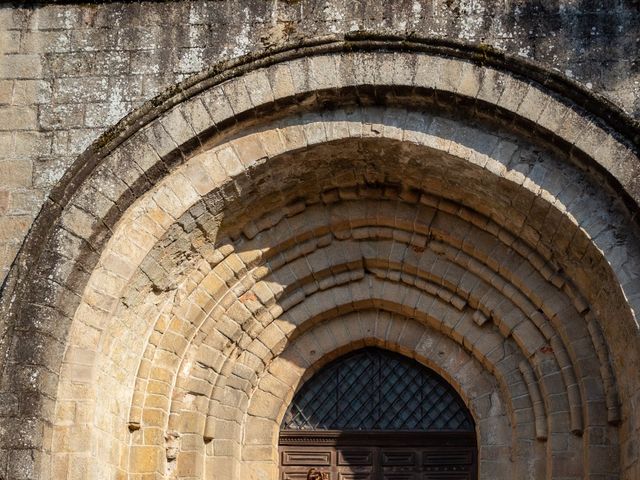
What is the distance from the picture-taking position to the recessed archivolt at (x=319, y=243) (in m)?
8.52

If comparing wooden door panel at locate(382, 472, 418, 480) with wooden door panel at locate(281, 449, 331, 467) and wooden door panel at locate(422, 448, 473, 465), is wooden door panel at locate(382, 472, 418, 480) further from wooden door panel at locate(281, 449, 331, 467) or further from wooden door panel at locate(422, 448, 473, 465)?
wooden door panel at locate(281, 449, 331, 467)

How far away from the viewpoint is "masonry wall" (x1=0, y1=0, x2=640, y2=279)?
8.66 metres

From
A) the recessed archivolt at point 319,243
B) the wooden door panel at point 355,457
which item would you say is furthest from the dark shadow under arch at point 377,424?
the recessed archivolt at point 319,243

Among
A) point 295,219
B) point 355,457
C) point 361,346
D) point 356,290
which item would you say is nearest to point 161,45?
point 295,219

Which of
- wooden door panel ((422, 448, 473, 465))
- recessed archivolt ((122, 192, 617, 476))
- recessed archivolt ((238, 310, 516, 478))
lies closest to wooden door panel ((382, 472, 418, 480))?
wooden door panel ((422, 448, 473, 465))

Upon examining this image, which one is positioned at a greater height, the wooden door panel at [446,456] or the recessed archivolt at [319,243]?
the recessed archivolt at [319,243]

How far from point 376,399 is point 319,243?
130cm

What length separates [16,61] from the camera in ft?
30.0

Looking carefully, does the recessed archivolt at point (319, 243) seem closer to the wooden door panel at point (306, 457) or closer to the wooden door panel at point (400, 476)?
the wooden door panel at point (306, 457)

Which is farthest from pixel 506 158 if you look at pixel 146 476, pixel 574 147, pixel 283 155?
pixel 146 476

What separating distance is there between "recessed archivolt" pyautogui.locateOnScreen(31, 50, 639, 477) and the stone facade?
0.06 ft

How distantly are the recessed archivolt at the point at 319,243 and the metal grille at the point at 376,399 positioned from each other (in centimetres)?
58

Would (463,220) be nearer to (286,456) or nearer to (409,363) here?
(409,363)

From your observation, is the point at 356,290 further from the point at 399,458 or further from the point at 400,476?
the point at 400,476
